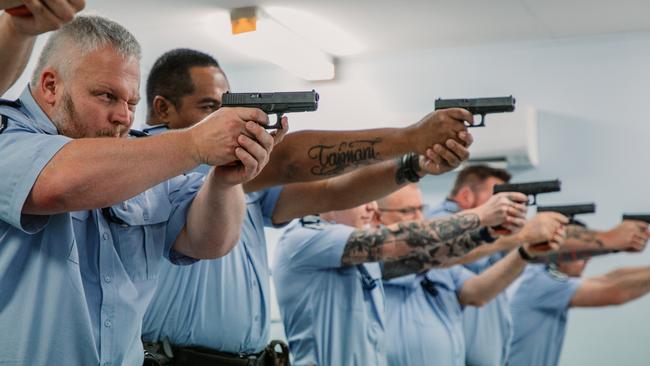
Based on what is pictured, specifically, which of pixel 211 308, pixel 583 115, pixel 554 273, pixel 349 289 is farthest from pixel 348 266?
pixel 583 115

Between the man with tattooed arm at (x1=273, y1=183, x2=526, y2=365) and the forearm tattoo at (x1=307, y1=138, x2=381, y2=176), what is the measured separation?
0.81m

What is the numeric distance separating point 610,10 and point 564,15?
9.7 inches

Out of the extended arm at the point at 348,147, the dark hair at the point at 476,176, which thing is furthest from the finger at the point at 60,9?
the dark hair at the point at 476,176

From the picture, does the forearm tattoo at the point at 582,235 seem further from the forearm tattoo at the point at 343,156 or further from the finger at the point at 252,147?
the finger at the point at 252,147

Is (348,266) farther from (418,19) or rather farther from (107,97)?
(418,19)

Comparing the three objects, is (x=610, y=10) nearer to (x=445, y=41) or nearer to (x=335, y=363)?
(x=445, y=41)

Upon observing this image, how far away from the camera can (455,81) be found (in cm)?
524

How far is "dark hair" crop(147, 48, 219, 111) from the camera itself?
8.25 ft

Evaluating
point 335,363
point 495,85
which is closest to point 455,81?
point 495,85

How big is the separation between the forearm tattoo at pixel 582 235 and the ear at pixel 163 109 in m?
2.60

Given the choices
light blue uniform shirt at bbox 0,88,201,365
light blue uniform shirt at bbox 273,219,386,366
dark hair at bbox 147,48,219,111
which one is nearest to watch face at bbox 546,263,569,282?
light blue uniform shirt at bbox 273,219,386,366

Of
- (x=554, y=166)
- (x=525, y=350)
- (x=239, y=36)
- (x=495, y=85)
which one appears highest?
(x=239, y=36)

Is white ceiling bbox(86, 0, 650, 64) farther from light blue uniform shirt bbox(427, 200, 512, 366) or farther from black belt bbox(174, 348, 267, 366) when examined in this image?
black belt bbox(174, 348, 267, 366)

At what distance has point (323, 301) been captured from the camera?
121 inches
